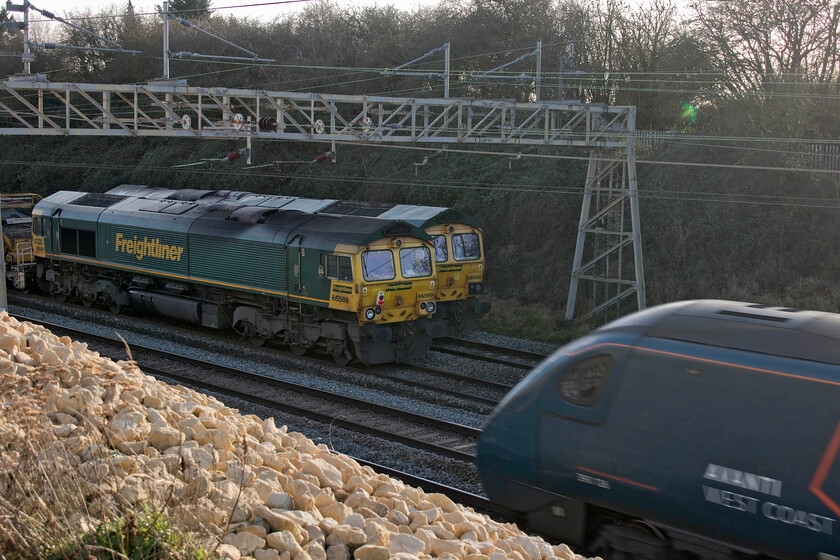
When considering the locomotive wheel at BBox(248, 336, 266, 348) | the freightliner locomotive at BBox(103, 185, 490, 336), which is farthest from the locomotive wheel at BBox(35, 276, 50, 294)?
the freightliner locomotive at BBox(103, 185, 490, 336)

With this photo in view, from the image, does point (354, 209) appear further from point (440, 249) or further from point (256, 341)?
point (256, 341)

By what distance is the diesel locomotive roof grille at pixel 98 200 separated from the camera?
22.1m

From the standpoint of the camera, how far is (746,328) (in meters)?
6.50

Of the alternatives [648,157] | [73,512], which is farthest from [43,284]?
[73,512]

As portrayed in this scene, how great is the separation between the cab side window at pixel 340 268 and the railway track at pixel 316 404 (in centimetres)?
238

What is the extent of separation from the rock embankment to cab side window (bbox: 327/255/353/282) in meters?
7.89

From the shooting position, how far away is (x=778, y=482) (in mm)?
5832

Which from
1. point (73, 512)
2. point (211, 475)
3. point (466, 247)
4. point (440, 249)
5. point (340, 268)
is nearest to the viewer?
point (73, 512)

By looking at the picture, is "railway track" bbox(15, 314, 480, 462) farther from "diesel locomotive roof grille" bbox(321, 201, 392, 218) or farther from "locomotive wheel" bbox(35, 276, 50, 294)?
"locomotive wheel" bbox(35, 276, 50, 294)

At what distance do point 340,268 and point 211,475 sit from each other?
Result: 33.6ft

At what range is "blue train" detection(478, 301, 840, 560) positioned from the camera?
5.80m

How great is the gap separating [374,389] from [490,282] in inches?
422

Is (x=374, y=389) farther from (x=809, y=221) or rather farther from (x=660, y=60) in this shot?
(x=660, y=60)

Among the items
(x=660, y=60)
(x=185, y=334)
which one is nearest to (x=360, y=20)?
(x=660, y=60)
